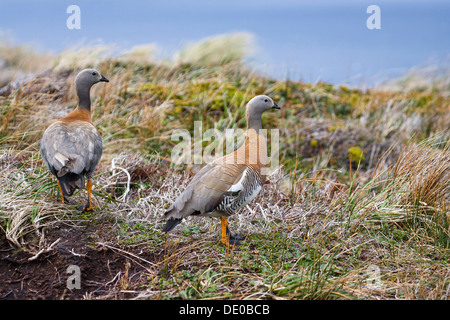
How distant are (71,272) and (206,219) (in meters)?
1.57

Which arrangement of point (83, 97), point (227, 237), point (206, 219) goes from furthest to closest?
point (83, 97) → point (206, 219) → point (227, 237)

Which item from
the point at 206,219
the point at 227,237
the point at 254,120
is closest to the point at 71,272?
the point at 227,237

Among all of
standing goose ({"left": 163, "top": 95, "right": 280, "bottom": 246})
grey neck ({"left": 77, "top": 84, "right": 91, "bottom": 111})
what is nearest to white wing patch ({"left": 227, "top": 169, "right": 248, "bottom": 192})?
standing goose ({"left": 163, "top": 95, "right": 280, "bottom": 246})

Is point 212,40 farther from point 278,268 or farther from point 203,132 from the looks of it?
point 278,268

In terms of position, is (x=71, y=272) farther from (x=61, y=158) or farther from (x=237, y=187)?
(x=237, y=187)

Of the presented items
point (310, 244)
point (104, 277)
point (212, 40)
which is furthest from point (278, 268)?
point (212, 40)

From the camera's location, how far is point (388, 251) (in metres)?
4.52

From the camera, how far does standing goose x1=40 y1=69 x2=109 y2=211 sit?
4496 mm

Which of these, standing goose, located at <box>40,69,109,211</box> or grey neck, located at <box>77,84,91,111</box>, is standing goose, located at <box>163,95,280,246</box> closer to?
standing goose, located at <box>40,69,109,211</box>

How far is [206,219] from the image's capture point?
5094 mm

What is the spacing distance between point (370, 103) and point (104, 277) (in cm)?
748

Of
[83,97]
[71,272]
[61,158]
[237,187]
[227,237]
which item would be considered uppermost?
[83,97]

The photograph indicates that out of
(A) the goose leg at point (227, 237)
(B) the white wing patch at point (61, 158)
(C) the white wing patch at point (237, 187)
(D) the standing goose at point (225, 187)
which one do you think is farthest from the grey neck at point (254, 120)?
(B) the white wing patch at point (61, 158)

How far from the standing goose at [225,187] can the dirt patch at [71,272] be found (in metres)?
0.54
